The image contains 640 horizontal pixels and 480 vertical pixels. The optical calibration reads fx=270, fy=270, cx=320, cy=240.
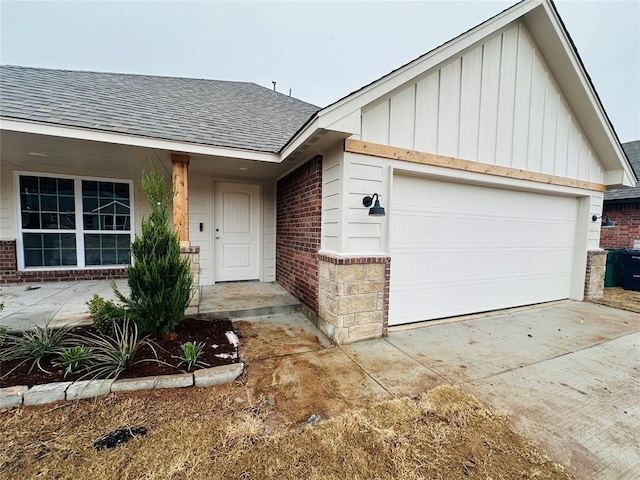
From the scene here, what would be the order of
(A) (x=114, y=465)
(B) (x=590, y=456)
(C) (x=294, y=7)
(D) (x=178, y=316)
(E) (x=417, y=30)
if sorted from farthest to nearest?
(E) (x=417, y=30)
(C) (x=294, y=7)
(D) (x=178, y=316)
(B) (x=590, y=456)
(A) (x=114, y=465)

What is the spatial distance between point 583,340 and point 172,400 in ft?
16.6

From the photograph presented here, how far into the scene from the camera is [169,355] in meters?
2.80

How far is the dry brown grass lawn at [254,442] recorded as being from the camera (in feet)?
5.25

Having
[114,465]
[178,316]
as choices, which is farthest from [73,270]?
[114,465]

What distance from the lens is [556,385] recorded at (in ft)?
8.63

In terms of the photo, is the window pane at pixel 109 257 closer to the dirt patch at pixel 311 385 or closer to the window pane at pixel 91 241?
the window pane at pixel 91 241

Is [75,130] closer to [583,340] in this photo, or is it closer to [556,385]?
[556,385]

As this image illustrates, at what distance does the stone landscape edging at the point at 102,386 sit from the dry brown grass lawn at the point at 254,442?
0.22 ft

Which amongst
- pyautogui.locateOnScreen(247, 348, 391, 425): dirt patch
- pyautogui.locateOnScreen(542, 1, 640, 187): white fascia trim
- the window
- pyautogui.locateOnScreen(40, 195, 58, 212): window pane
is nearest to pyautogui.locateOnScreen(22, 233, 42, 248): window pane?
the window

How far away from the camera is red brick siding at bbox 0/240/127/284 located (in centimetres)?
521

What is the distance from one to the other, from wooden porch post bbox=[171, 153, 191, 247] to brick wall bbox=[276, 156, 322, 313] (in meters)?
1.80

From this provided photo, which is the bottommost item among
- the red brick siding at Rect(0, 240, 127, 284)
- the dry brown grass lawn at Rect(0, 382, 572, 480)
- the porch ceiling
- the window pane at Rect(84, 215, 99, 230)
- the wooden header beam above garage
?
the dry brown grass lawn at Rect(0, 382, 572, 480)

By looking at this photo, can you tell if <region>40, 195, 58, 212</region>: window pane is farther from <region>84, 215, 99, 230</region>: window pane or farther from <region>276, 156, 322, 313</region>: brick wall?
<region>276, 156, 322, 313</region>: brick wall

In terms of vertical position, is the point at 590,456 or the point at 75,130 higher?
the point at 75,130
